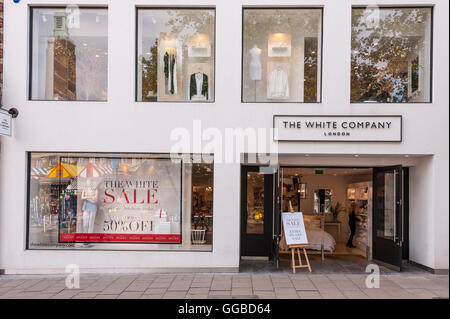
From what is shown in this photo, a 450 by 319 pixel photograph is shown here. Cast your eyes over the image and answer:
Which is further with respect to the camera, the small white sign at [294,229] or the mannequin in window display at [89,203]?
the mannequin in window display at [89,203]

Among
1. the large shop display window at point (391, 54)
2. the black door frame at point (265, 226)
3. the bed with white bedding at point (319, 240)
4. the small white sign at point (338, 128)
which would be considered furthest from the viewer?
the bed with white bedding at point (319, 240)

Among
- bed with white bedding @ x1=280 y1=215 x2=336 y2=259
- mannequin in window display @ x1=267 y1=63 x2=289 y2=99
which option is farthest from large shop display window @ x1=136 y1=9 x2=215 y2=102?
bed with white bedding @ x1=280 y1=215 x2=336 y2=259

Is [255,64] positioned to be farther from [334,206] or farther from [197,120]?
[334,206]

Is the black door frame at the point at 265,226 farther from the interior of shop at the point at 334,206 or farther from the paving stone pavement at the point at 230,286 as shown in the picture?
the paving stone pavement at the point at 230,286

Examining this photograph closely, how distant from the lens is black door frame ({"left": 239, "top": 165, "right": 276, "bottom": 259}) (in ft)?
27.6

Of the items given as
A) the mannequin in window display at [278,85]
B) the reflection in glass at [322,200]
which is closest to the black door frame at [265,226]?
the mannequin in window display at [278,85]

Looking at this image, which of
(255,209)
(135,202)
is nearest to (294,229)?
(255,209)

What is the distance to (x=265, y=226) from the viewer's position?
8438mm

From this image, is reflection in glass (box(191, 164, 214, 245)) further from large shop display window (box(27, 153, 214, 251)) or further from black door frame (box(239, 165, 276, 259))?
black door frame (box(239, 165, 276, 259))

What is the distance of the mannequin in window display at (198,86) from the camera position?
7.67m

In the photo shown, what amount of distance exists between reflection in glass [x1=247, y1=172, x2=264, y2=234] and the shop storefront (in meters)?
0.80

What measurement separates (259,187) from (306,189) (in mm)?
6036

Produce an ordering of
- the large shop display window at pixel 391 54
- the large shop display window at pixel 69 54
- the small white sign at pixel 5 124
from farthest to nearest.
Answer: the large shop display window at pixel 69 54, the large shop display window at pixel 391 54, the small white sign at pixel 5 124

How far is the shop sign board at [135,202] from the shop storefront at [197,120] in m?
0.03
